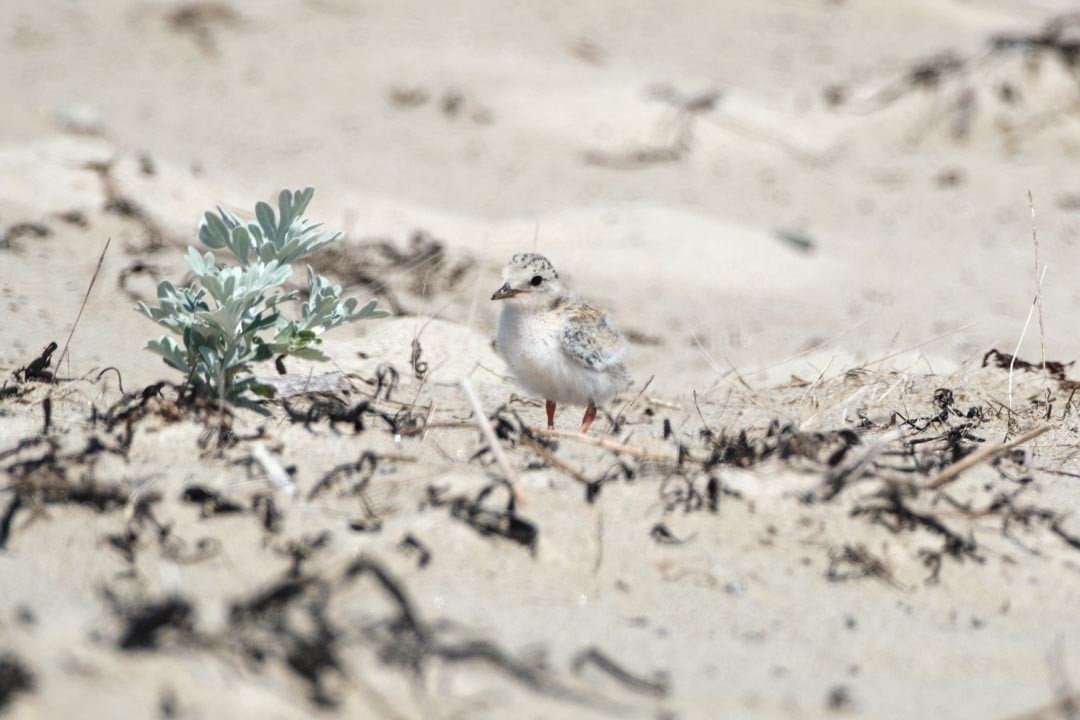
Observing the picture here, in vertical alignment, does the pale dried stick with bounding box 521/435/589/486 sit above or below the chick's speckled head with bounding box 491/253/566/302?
below

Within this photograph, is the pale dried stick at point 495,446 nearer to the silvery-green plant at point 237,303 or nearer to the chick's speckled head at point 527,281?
the silvery-green plant at point 237,303

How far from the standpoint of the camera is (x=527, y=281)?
4.76 m

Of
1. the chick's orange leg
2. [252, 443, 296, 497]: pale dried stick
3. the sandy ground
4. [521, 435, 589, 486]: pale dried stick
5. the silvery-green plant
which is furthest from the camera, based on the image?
the chick's orange leg

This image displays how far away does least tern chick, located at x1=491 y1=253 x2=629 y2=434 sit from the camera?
454 centimetres

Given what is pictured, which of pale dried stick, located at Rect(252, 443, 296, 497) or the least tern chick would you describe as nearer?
pale dried stick, located at Rect(252, 443, 296, 497)

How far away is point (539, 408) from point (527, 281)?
2.11 ft

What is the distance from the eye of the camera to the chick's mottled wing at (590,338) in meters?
4.59

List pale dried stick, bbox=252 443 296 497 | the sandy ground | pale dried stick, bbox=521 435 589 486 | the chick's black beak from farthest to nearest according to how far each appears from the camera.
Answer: the chick's black beak → pale dried stick, bbox=521 435 589 486 → pale dried stick, bbox=252 443 296 497 → the sandy ground

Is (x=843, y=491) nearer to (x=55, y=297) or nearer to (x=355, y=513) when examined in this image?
(x=355, y=513)

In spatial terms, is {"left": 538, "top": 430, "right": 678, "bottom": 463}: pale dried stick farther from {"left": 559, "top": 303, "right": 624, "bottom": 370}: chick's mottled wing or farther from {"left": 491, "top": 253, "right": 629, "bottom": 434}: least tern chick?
{"left": 559, "top": 303, "right": 624, "bottom": 370}: chick's mottled wing

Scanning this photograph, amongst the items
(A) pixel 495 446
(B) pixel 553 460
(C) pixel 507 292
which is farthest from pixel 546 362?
(A) pixel 495 446

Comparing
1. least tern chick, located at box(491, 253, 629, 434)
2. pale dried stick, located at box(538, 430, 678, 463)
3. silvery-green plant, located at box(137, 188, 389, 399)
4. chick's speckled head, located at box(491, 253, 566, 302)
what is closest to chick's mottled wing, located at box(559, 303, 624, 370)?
least tern chick, located at box(491, 253, 629, 434)

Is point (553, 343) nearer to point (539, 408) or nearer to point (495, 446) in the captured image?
point (539, 408)

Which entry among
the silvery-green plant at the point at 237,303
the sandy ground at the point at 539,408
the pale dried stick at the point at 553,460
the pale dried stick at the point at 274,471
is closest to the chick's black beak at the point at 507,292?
the sandy ground at the point at 539,408
